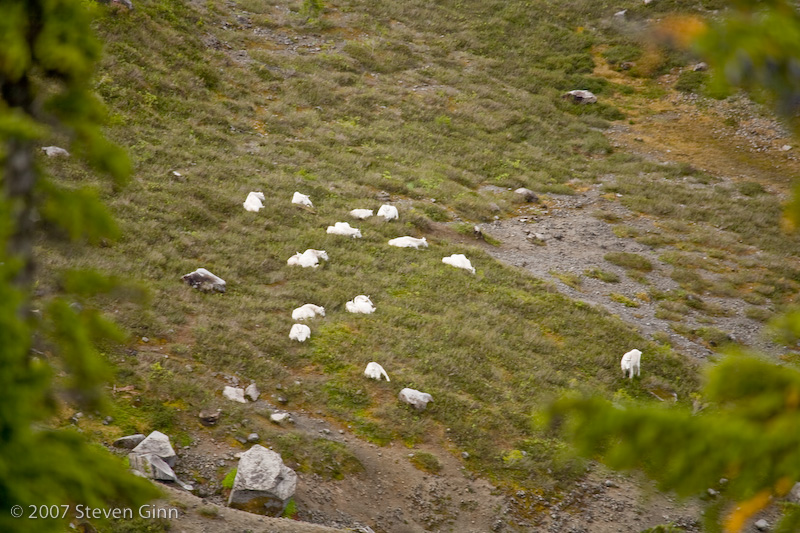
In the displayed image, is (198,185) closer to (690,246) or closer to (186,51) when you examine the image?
(186,51)

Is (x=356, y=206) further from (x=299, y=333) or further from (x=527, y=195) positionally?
(x=299, y=333)

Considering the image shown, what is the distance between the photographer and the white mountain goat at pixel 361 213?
A: 19.9 m

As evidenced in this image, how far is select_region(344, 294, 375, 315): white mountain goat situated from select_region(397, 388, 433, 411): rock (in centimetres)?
326

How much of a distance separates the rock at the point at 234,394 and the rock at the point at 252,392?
0.35 feet

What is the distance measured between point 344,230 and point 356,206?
264 centimetres

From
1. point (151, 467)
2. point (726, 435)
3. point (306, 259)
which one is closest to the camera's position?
point (726, 435)

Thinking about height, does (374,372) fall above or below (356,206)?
above

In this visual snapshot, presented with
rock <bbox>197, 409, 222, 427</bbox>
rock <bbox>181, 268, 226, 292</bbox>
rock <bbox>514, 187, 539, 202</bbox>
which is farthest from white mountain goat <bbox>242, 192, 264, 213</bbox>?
rock <bbox>514, 187, 539, 202</bbox>

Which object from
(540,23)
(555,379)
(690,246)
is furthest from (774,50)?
(540,23)

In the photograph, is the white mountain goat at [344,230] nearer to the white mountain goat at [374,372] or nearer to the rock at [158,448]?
the white mountain goat at [374,372]

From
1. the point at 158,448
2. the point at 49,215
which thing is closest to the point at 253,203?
the point at 158,448

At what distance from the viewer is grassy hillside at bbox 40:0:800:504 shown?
1129 cm

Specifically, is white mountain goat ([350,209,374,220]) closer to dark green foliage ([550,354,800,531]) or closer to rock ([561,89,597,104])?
dark green foliage ([550,354,800,531])

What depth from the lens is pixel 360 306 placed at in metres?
14.4
